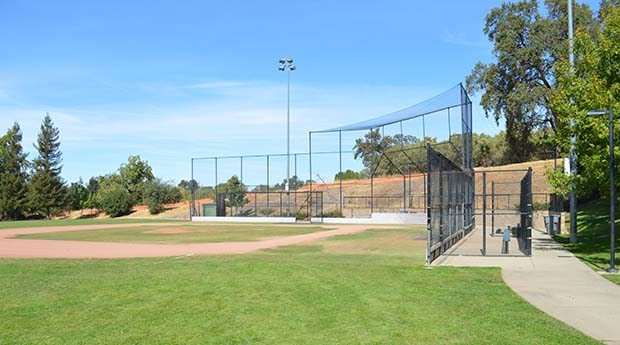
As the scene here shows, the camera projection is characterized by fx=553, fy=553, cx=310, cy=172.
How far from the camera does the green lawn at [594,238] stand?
1680 centimetres

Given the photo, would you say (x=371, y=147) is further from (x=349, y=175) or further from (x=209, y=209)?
(x=209, y=209)

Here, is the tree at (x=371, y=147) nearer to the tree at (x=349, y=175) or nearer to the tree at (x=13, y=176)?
the tree at (x=349, y=175)

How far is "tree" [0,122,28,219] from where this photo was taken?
250ft

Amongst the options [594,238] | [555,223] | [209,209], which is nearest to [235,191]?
[209,209]

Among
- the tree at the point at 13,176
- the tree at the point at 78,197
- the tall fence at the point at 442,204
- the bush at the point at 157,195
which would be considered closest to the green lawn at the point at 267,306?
the tall fence at the point at 442,204

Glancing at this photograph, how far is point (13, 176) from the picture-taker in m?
76.9

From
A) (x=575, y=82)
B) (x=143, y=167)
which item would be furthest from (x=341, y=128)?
(x=143, y=167)

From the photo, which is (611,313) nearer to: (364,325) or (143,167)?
(364,325)

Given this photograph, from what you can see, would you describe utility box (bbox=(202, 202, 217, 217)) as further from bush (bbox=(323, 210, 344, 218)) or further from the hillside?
bush (bbox=(323, 210, 344, 218))

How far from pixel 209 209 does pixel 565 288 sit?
4598cm

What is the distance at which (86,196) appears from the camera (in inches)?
3543

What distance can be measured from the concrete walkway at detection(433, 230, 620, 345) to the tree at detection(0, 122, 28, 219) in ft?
243

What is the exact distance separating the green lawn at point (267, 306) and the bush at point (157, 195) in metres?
53.0

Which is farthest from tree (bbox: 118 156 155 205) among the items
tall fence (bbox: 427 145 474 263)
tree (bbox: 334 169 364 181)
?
tall fence (bbox: 427 145 474 263)
